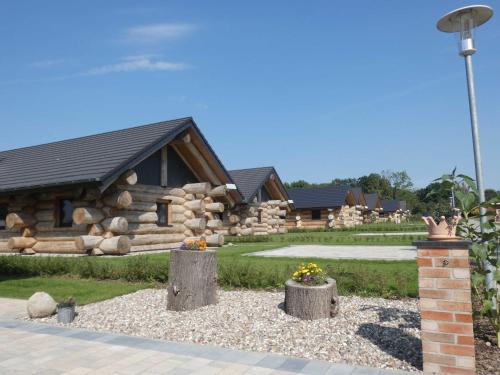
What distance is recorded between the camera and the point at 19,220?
52.7 ft

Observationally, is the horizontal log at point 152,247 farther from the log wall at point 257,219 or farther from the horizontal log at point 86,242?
the log wall at point 257,219

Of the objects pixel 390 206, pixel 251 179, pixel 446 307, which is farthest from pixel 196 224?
pixel 390 206

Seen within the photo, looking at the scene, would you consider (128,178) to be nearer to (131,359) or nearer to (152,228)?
(152,228)

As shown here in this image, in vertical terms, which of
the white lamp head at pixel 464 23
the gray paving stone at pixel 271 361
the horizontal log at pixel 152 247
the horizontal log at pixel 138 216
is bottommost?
the gray paving stone at pixel 271 361

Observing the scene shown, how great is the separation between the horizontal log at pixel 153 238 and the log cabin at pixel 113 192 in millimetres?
40

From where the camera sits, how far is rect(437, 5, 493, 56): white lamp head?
5629mm

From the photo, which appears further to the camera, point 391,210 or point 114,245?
point 391,210

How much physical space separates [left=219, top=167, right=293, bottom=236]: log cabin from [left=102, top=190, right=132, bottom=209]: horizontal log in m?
12.7

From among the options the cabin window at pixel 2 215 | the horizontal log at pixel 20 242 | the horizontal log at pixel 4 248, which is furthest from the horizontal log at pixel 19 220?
the cabin window at pixel 2 215

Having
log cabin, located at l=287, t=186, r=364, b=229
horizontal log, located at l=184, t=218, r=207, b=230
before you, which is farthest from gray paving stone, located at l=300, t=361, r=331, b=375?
log cabin, located at l=287, t=186, r=364, b=229

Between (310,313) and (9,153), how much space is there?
868 inches

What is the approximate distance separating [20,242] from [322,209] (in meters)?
32.9

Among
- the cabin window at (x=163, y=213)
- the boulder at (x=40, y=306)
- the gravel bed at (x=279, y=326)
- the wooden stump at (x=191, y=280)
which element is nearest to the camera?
the gravel bed at (x=279, y=326)

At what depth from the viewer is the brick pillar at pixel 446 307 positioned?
405cm
